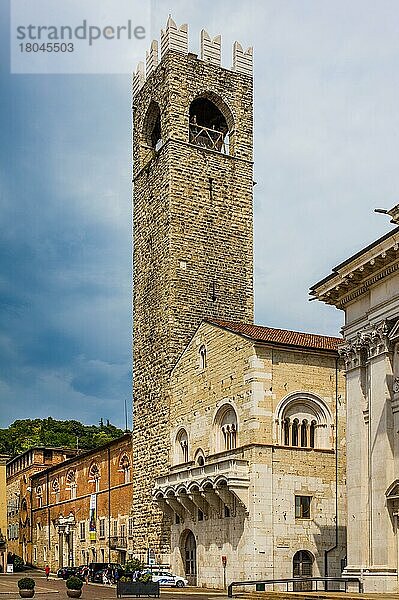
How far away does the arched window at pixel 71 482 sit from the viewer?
75.8m

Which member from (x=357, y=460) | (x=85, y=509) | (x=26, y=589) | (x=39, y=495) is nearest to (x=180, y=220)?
(x=26, y=589)

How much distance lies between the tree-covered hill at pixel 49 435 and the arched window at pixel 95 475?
36.5 metres

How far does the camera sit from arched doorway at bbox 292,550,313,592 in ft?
151

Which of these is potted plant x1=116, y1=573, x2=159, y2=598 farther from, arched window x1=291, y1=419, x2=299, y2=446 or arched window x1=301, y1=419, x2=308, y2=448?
arched window x1=301, y1=419, x2=308, y2=448

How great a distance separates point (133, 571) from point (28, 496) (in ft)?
146

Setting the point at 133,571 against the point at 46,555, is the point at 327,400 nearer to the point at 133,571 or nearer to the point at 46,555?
the point at 133,571

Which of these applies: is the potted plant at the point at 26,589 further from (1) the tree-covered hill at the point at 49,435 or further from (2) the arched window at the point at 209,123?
(1) the tree-covered hill at the point at 49,435

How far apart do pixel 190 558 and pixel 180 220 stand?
63.5ft

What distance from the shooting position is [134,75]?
65625mm

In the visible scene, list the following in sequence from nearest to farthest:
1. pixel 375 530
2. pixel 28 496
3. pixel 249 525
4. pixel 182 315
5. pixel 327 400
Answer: pixel 375 530 < pixel 249 525 < pixel 327 400 < pixel 182 315 < pixel 28 496

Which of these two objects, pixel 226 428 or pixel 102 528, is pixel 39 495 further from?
pixel 226 428

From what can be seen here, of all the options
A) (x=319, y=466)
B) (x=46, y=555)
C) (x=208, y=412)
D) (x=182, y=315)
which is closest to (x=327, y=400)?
(x=319, y=466)

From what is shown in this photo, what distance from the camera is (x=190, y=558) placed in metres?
51.9

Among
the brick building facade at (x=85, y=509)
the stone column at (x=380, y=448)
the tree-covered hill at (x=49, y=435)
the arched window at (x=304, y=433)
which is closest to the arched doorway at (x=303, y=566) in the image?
the arched window at (x=304, y=433)
